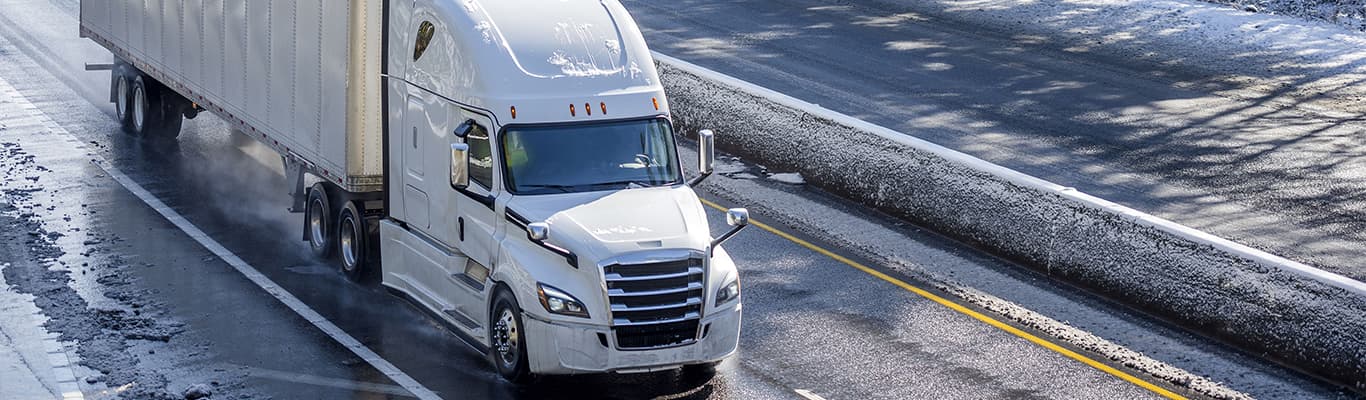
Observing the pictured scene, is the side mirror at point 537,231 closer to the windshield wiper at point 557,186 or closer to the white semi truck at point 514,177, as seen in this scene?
the white semi truck at point 514,177

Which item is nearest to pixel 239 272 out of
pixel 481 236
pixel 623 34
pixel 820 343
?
pixel 481 236

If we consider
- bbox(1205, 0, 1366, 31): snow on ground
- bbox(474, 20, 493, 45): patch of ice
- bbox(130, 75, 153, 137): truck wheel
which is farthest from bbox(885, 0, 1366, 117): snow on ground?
Answer: bbox(474, 20, 493, 45): patch of ice

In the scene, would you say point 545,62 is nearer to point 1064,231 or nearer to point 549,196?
point 549,196

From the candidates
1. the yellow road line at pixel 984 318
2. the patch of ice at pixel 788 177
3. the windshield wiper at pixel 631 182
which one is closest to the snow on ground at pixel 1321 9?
the patch of ice at pixel 788 177

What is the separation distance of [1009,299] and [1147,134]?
7344 mm

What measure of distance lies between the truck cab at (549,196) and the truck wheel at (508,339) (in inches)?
0.7

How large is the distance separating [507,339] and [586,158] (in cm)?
169

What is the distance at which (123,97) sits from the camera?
872 inches

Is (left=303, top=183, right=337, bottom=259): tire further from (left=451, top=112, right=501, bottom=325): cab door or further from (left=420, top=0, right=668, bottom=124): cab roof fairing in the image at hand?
(left=451, top=112, right=501, bottom=325): cab door

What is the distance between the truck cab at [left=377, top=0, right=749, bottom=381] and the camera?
40.3 feet

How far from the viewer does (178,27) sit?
63.8 feet

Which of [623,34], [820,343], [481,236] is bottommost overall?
[820,343]

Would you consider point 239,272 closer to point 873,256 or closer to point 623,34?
point 623,34

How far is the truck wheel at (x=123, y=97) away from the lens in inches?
866
